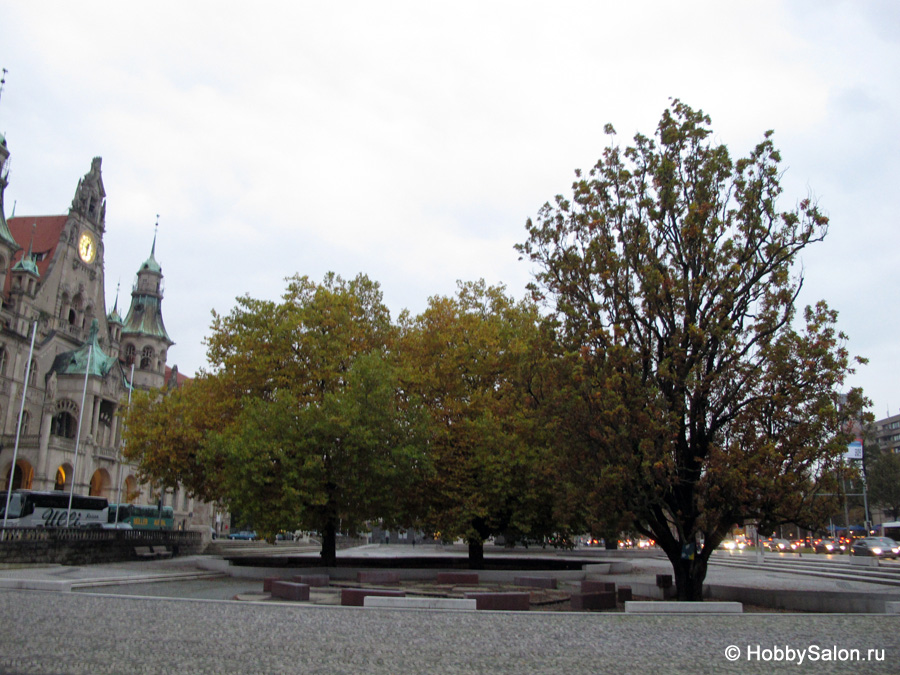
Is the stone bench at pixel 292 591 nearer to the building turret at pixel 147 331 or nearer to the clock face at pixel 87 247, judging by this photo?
the clock face at pixel 87 247

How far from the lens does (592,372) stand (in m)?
18.7

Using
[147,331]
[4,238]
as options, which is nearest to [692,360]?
[4,238]

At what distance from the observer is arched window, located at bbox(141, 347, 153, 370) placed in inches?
3834

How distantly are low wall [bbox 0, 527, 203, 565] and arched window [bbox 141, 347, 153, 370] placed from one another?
63751 millimetres

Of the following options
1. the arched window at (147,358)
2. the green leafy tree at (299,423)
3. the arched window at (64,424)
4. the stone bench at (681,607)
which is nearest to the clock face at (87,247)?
the arched window at (147,358)

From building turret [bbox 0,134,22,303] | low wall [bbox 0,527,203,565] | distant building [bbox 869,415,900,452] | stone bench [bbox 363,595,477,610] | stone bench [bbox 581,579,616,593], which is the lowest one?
low wall [bbox 0,527,203,565]

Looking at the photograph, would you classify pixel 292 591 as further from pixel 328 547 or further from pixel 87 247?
pixel 87 247

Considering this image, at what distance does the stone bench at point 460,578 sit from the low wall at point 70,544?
58.1 ft

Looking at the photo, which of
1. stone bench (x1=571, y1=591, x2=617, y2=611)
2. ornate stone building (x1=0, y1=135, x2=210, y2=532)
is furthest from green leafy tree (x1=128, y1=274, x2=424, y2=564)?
ornate stone building (x1=0, y1=135, x2=210, y2=532)

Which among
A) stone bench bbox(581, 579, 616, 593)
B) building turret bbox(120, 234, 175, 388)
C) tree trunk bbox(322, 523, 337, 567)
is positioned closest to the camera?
stone bench bbox(581, 579, 616, 593)

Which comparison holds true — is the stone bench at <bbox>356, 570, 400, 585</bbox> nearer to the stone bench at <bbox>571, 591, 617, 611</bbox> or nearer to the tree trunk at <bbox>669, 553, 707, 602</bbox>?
the stone bench at <bbox>571, 591, 617, 611</bbox>

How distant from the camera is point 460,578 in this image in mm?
21641

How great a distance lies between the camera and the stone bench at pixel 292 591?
1708 centimetres

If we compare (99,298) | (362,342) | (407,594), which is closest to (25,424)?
(99,298)
